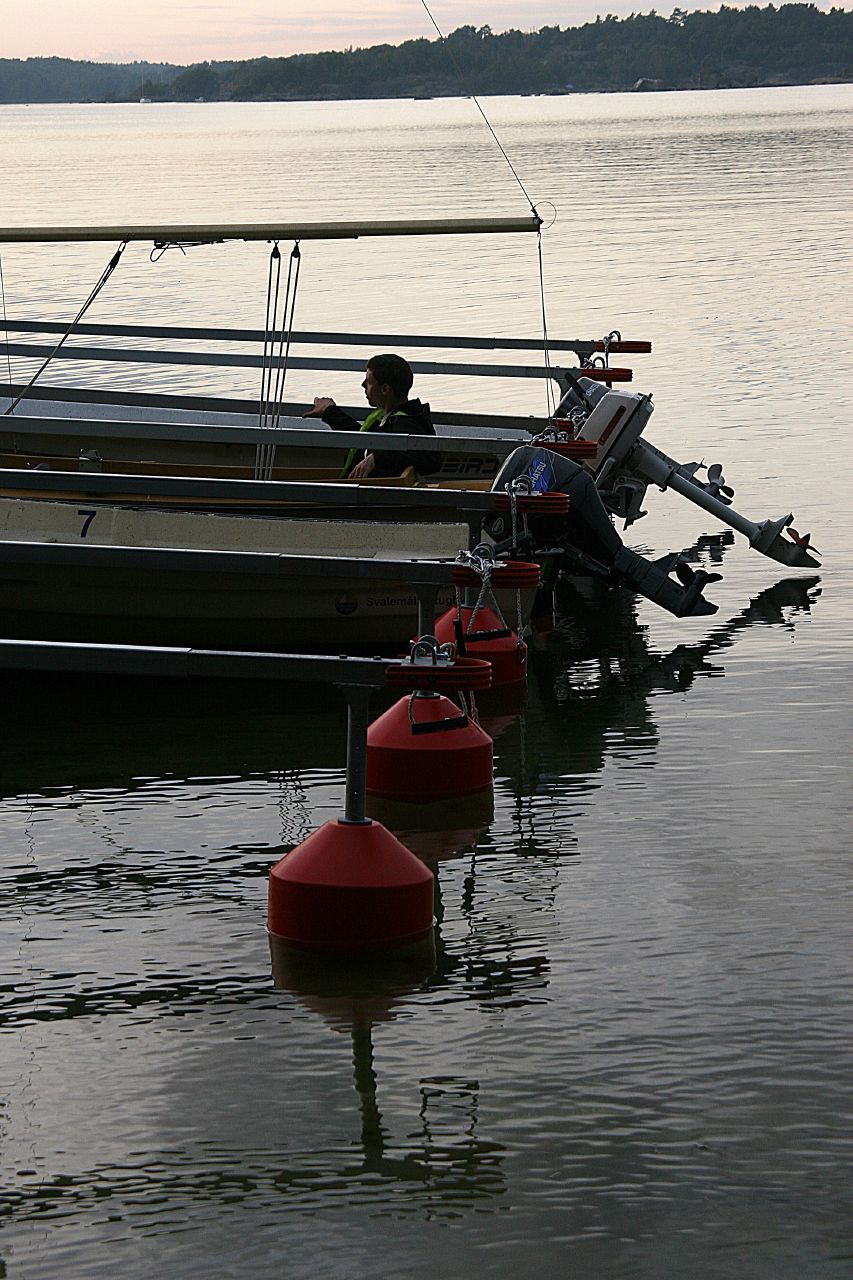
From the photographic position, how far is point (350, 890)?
22.5 ft

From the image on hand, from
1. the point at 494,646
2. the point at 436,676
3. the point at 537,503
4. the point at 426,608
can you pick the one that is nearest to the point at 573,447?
the point at 537,503

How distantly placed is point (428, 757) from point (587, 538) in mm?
3347

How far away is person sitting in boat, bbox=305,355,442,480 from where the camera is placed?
12516mm

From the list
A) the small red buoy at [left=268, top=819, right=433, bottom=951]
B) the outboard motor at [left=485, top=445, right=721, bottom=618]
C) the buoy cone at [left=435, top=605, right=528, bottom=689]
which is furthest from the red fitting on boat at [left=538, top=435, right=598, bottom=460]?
the small red buoy at [left=268, top=819, right=433, bottom=951]

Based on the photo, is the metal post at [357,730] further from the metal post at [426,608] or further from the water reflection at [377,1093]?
the metal post at [426,608]

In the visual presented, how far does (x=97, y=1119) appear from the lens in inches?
228

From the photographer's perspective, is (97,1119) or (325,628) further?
(325,628)

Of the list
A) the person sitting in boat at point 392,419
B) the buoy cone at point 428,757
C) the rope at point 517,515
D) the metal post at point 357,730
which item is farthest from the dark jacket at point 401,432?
the metal post at point 357,730

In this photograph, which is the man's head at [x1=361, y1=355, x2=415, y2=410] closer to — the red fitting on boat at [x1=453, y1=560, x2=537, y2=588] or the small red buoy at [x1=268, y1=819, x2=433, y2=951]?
the red fitting on boat at [x1=453, y1=560, x2=537, y2=588]

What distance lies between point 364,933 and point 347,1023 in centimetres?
53

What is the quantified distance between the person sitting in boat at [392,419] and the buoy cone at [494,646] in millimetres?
1820

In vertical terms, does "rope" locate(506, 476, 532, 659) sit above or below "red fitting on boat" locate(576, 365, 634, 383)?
below

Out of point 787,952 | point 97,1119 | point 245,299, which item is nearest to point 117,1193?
point 97,1119

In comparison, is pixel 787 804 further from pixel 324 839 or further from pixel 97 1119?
pixel 97 1119
